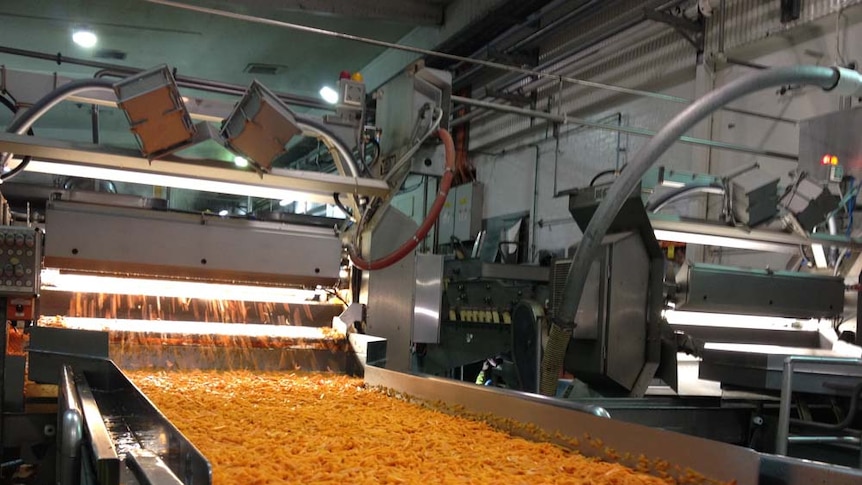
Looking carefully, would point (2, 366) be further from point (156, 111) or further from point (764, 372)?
point (764, 372)

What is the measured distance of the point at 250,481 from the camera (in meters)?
1.65

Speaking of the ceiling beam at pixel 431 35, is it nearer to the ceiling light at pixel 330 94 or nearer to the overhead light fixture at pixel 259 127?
the ceiling light at pixel 330 94

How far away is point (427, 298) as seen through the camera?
14.2 ft

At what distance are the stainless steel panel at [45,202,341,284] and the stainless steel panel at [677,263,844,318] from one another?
6.74ft

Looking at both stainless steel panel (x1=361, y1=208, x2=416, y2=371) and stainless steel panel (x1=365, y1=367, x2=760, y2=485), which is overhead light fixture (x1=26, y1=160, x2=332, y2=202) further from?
stainless steel panel (x1=365, y1=367, x2=760, y2=485)

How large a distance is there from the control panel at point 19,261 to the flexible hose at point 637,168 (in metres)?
2.35

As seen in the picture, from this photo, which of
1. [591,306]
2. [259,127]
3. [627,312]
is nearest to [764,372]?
Answer: [627,312]

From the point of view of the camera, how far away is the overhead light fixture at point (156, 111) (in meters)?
3.12

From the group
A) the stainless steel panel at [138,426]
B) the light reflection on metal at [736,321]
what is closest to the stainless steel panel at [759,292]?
the light reflection on metal at [736,321]

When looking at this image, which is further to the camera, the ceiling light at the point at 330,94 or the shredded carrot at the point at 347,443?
the ceiling light at the point at 330,94

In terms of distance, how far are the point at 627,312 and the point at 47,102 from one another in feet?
9.92

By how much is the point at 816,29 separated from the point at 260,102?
13.6 ft

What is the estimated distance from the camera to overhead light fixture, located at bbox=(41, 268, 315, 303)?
3.66 m

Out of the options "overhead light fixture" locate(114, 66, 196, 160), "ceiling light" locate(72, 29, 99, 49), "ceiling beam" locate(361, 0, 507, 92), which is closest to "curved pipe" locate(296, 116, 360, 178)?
"overhead light fixture" locate(114, 66, 196, 160)
